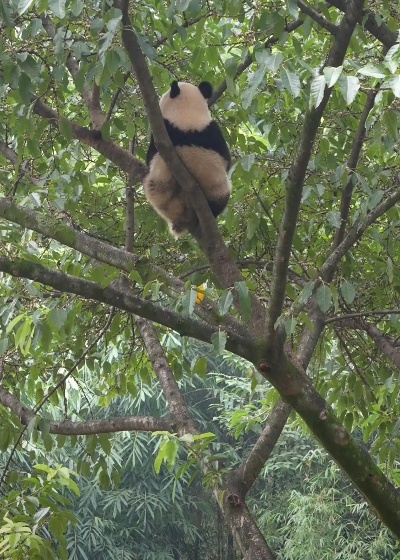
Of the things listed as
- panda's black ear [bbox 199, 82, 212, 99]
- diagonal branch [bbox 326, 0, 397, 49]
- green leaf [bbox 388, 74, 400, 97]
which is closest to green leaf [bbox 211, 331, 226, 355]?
green leaf [bbox 388, 74, 400, 97]

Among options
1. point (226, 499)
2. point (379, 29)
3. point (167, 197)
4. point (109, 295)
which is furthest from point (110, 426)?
point (379, 29)

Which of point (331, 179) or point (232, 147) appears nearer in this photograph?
point (331, 179)

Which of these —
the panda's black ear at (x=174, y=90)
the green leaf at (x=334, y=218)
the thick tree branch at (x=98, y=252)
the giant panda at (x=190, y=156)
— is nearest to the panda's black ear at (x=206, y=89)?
the giant panda at (x=190, y=156)

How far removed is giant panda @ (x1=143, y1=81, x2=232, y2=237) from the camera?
326 centimetres

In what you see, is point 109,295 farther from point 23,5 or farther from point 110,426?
point 110,426

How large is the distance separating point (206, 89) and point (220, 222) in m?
0.70

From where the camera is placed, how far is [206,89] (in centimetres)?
Answer: 341

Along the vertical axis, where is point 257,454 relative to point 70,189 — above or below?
below

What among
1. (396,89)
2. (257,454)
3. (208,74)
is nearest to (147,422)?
(257,454)

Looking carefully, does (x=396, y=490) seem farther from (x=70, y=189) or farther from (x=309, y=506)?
(x=309, y=506)

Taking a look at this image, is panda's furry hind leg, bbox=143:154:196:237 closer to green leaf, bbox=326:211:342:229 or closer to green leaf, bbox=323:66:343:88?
green leaf, bbox=326:211:342:229

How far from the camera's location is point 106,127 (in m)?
3.01

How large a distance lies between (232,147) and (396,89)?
2.12 m

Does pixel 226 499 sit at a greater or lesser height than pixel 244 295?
lesser
